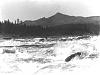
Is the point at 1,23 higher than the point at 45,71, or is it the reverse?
the point at 1,23

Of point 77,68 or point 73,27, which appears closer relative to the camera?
point 77,68

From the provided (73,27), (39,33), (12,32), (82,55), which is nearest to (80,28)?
(73,27)

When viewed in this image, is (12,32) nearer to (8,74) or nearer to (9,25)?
(9,25)

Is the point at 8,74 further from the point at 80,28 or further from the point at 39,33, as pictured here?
the point at 80,28

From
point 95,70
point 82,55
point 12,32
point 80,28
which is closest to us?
point 95,70

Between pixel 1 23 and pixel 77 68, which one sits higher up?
pixel 1 23

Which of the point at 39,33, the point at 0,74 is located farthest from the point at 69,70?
the point at 39,33

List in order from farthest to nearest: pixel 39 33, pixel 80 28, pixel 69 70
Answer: pixel 80 28
pixel 39 33
pixel 69 70

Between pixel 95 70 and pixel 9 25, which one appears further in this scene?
pixel 9 25

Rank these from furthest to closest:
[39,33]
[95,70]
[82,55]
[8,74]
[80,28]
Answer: [80,28]
[39,33]
[82,55]
[8,74]
[95,70]
